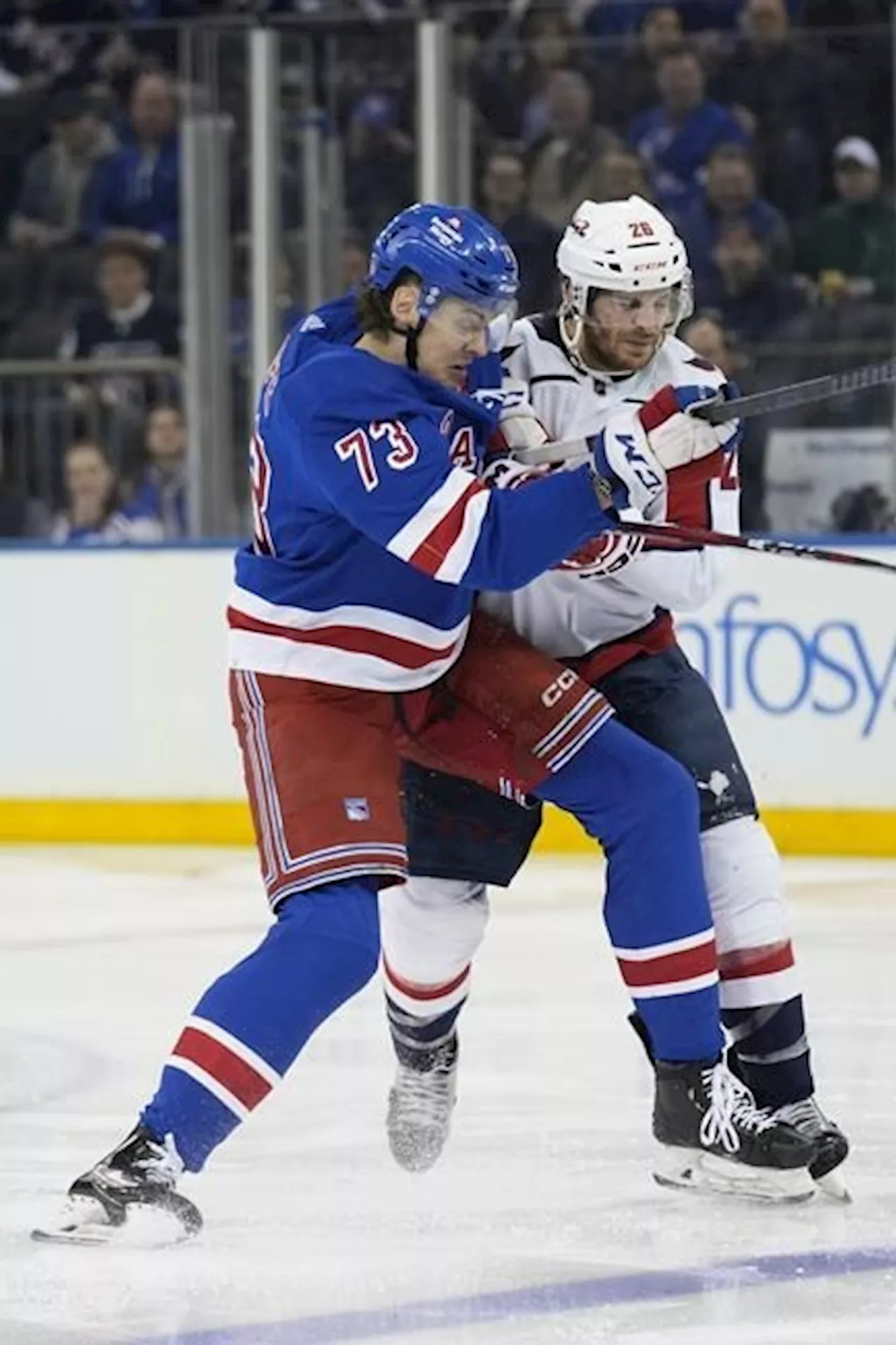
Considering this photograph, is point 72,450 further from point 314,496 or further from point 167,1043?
point 314,496

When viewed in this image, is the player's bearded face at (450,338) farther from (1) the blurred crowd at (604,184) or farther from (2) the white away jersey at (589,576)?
(1) the blurred crowd at (604,184)

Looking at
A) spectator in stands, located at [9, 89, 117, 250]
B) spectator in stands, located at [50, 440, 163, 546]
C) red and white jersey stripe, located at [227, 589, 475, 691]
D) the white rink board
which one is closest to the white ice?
red and white jersey stripe, located at [227, 589, 475, 691]

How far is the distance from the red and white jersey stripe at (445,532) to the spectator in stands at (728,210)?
425 cm

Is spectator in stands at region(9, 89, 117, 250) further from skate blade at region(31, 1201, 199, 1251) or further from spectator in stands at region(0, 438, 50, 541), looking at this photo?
skate blade at region(31, 1201, 199, 1251)

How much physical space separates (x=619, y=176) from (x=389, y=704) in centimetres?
420

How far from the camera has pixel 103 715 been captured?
6.56 meters

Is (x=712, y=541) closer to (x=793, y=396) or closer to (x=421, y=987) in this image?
(x=793, y=396)

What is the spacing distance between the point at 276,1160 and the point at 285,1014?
1.81ft

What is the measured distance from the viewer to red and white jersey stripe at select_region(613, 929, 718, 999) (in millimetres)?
3072

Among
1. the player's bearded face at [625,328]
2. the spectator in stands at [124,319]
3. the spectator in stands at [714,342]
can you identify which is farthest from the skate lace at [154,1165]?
the spectator in stands at [124,319]

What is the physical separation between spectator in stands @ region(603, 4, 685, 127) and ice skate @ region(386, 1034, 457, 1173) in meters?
4.15

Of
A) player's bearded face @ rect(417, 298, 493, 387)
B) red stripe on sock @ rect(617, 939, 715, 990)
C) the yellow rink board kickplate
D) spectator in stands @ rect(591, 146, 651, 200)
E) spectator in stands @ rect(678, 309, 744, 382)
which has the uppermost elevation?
spectator in stands @ rect(591, 146, 651, 200)

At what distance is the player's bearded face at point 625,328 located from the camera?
10.1ft

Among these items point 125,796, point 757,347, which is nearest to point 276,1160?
point 125,796
